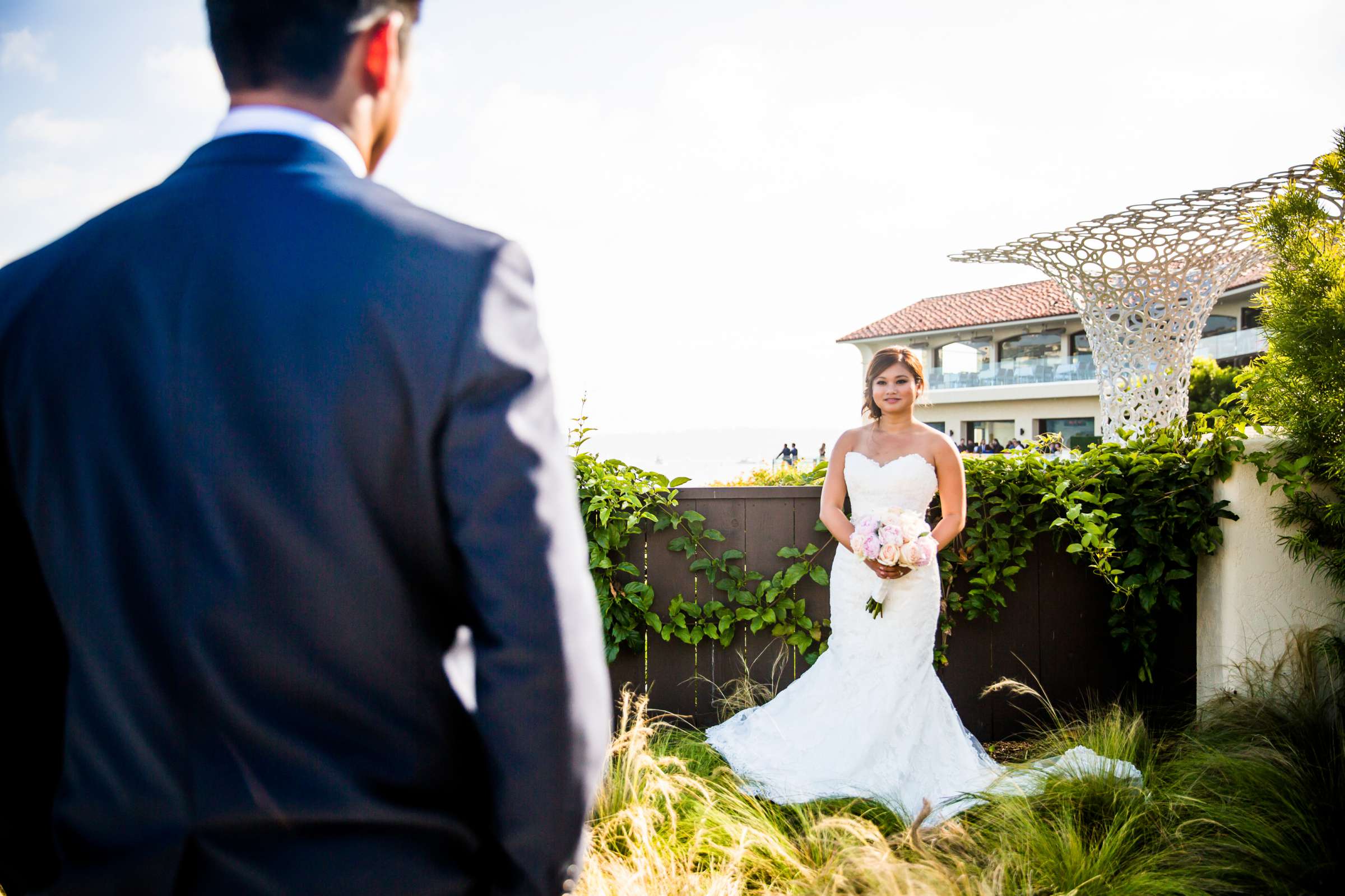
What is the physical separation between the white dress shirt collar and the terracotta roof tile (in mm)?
40731

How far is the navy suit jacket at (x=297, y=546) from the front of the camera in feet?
2.89

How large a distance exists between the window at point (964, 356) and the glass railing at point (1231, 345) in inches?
377

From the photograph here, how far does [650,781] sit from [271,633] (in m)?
2.57

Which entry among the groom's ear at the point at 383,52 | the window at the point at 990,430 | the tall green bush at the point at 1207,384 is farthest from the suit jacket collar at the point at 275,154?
the window at the point at 990,430

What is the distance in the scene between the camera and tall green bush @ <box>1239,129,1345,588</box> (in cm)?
334

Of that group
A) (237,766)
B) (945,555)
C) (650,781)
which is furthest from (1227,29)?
(237,766)

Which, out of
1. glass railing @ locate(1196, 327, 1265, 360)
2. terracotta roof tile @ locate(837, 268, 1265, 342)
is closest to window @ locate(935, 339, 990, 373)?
terracotta roof tile @ locate(837, 268, 1265, 342)

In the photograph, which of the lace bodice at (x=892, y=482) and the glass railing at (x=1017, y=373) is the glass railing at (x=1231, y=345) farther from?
the lace bodice at (x=892, y=482)

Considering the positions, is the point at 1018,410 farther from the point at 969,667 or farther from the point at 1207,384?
the point at 969,667

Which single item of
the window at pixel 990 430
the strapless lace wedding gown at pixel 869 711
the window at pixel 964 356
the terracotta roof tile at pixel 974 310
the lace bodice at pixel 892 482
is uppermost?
the terracotta roof tile at pixel 974 310

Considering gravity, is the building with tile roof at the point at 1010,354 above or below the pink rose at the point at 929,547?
above

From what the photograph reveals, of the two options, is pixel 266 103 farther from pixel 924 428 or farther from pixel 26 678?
pixel 924 428

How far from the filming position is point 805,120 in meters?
8.48

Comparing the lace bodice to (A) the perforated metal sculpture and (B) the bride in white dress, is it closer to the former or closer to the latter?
(B) the bride in white dress
